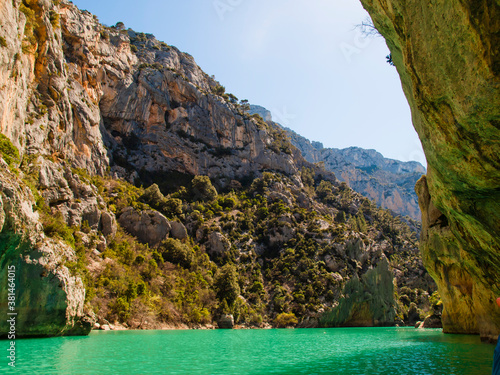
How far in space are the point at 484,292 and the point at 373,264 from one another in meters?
45.6

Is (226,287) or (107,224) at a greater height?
(107,224)

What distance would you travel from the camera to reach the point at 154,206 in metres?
61.0

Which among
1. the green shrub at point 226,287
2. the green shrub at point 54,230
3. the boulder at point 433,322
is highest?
the green shrub at point 54,230

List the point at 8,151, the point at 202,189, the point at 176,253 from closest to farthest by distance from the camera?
the point at 8,151, the point at 176,253, the point at 202,189

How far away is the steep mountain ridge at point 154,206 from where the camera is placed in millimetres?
29188

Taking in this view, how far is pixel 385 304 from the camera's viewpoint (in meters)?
65.7

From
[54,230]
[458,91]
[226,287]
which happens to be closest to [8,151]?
[54,230]

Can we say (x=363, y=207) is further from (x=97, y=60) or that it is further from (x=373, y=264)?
(x=97, y=60)

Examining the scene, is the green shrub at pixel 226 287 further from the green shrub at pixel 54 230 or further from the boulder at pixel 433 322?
the boulder at pixel 433 322

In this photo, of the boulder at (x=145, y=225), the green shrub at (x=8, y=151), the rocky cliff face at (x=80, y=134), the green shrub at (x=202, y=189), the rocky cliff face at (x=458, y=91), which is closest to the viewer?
the rocky cliff face at (x=458, y=91)

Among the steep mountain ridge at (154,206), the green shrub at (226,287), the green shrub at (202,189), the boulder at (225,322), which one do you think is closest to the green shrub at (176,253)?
the steep mountain ridge at (154,206)

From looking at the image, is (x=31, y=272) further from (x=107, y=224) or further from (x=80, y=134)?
(x=80, y=134)

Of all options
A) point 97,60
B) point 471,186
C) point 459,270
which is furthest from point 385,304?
point 97,60

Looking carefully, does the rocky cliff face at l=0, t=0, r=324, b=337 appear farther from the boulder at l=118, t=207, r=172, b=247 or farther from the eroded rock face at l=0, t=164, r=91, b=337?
the boulder at l=118, t=207, r=172, b=247
